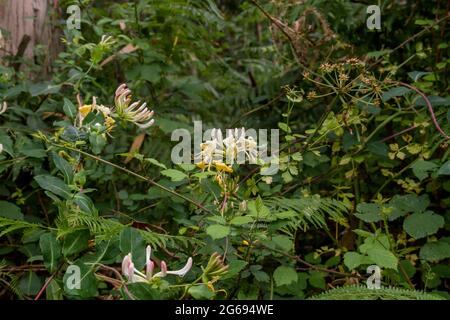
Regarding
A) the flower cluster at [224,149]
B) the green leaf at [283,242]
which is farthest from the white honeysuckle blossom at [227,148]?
the green leaf at [283,242]

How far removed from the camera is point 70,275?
4.18 feet

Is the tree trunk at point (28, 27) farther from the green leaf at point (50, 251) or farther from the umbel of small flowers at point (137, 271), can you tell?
the umbel of small flowers at point (137, 271)

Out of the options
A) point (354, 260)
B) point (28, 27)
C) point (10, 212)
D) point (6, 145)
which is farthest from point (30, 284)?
point (28, 27)

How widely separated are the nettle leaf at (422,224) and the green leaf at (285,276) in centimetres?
42

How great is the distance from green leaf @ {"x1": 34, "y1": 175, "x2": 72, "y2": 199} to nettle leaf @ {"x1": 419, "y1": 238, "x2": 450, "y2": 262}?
4.05 feet

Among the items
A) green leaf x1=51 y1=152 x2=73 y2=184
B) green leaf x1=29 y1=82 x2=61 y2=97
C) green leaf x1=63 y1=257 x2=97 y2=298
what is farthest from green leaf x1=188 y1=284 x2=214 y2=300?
green leaf x1=29 y1=82 x2=61 y2=97

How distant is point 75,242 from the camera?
132 centimetres

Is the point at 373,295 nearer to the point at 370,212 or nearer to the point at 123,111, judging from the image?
the point at 370,212

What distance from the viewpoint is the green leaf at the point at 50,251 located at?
1326mm

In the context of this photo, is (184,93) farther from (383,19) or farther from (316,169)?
(383,19)

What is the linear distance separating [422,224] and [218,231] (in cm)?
87

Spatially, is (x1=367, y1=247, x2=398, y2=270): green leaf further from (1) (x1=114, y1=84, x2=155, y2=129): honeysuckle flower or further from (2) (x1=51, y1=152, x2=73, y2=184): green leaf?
(2) (x1=51, y1=152, x2=73, y2=184): green leaf
